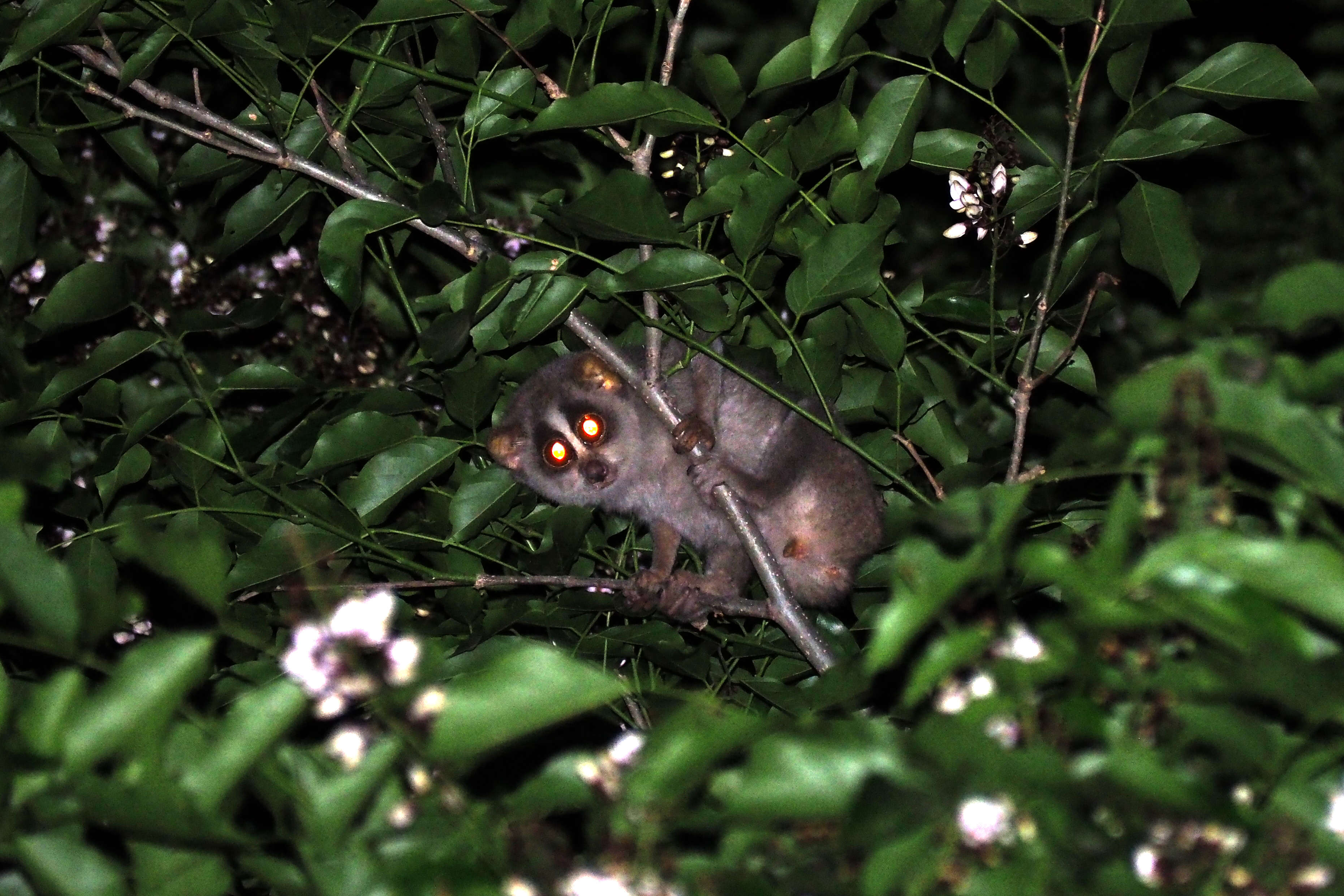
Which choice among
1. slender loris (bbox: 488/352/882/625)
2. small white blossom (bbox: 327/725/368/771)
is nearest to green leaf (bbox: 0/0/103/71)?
slender loris (bbox: 488/352/882/625)

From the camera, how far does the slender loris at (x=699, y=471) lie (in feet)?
14.6

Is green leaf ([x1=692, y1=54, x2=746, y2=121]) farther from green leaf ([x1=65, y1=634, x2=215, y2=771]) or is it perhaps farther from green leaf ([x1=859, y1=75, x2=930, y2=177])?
green leaf ([x1=65, y1=634, x2=215, y2=771])

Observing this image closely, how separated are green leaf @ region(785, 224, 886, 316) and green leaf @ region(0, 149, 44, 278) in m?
2.37

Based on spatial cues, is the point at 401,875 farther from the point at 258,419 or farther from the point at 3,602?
the point at 258,419

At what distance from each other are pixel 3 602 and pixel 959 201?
2725mm

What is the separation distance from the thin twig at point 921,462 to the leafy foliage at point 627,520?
5 cm

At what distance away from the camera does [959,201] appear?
3.60 metres

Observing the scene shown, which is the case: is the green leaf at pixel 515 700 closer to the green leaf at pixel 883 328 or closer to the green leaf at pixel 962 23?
the green leaf at pixel 883 328

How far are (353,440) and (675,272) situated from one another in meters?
1.02

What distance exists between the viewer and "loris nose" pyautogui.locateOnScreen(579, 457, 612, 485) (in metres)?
4.80

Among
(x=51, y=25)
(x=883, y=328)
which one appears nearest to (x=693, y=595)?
(x=883, y=328)

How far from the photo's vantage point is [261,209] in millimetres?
3783

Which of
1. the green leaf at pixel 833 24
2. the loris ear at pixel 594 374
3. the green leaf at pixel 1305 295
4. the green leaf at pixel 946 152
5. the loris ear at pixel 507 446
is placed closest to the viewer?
the green leaf at pixel 1305 295

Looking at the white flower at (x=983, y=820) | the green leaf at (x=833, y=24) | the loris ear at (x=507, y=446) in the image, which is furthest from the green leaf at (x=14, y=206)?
the white flower at (x=983, y=820)
